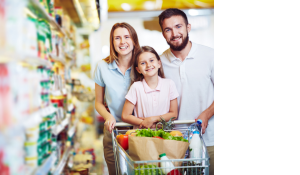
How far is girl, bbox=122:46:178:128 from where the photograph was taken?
6.58 ft

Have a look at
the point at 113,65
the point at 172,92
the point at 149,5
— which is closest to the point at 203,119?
the point at 172,92

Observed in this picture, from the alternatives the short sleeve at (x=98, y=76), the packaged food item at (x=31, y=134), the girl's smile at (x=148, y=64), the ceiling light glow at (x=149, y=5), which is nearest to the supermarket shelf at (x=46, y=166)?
the packaged food item at (x=31, y=134)

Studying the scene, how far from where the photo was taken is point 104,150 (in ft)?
6.89

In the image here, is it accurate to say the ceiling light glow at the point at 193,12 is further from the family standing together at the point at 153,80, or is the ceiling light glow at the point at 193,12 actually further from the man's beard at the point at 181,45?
the man's beard at the point at 181,45

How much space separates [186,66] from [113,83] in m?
0.62

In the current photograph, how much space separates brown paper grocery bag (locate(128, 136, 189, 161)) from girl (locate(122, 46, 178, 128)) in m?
0.53

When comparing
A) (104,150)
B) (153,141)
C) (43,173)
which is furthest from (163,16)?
(43,173)

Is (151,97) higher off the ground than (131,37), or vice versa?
(131,37)

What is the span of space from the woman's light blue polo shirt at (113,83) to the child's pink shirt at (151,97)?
72mm

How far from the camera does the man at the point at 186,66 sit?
207 centimetres

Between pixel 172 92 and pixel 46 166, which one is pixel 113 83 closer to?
pixel 172 92

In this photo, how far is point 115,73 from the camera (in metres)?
2.05
